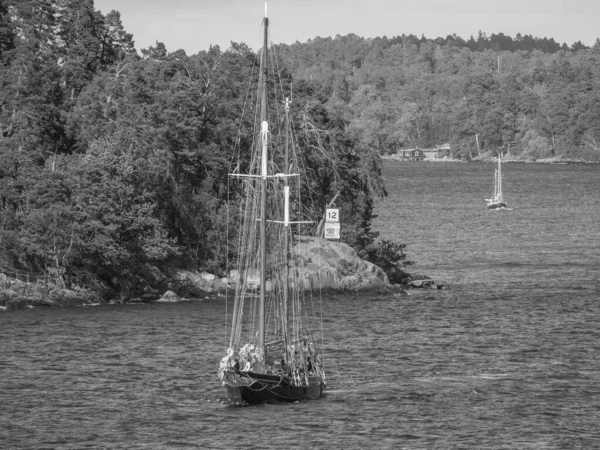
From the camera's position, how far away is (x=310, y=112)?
115500 millimetres

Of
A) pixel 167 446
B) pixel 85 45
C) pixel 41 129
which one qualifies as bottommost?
pixel 167 446

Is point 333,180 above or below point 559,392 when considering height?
above

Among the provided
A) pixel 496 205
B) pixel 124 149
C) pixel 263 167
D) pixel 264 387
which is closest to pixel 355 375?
pixel 264 387

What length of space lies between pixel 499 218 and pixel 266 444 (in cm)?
13069

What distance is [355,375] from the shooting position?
6756 cm

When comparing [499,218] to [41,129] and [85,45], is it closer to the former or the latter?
[85,45]

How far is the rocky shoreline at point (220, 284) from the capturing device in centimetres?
8675

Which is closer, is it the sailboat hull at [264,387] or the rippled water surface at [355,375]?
the rippled water surface at [355,375]

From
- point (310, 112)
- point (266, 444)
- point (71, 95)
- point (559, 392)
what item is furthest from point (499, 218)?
point (266, 444)

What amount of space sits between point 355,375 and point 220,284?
30353 millimetres

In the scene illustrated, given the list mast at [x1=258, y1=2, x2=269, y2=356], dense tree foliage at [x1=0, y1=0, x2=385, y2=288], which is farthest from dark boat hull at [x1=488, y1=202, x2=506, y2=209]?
mast at [x1=258, y1=2, x2=269, y2=356]

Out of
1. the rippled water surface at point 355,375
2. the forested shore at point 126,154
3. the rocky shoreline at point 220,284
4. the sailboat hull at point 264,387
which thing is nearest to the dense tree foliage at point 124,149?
the forested shore at point 126,154

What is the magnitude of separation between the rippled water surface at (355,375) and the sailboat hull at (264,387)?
524 millimetres

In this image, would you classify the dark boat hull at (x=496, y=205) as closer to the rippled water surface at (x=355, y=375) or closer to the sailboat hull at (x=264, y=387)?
the rippled water surface at (x=355, y=375)
